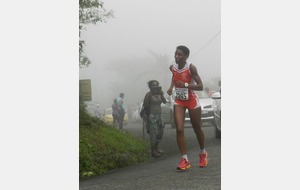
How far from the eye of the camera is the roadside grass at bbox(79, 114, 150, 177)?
8.24 m

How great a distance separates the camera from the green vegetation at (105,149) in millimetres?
8242

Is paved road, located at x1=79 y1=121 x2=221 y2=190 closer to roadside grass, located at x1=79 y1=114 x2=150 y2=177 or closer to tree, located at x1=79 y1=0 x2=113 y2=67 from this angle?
roadside grass, located at x1=79 y1=114 x2=150 y2=177

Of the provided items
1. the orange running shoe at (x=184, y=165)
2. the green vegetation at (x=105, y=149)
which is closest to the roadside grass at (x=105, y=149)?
the green vegetation at (x=105, y=149)

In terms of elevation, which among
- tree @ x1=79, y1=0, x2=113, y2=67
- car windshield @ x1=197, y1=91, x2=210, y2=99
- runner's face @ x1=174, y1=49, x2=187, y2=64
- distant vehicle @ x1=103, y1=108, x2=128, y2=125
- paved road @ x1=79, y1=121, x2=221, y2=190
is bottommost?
paved road @ x1=79, y1=121, x2=221, y2=190

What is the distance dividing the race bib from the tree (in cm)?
157

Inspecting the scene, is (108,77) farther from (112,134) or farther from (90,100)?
(112,134)

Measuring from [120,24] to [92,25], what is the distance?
20.9 inches

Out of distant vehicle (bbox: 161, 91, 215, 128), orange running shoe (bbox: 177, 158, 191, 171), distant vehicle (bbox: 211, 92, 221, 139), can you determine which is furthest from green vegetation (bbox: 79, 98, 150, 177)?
distant vehicle (bbox: 211, 92, 221, 139)

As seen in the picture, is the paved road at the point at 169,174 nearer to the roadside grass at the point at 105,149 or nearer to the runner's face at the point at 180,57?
the roadside grass at the point at 105,149

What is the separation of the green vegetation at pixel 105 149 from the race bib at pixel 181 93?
1299mm

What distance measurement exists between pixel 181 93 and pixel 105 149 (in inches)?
89.0

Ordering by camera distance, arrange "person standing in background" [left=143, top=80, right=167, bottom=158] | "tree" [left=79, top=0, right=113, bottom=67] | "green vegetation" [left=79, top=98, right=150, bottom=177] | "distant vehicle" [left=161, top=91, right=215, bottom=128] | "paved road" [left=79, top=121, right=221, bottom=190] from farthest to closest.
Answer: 1. "green vegetation" [left=79, top=98, right=150, bottom=177]
2. "tree" [left=79, top=0, right=113, bottom=67]
3. "person standing in background" [left=143, top=80, right=167, bottom=158]
4. "distant vehicle" [left=161, top=91, right=215, bottom=128]
5. "paved road" [left=79, top=121, right=221, bottom=190]

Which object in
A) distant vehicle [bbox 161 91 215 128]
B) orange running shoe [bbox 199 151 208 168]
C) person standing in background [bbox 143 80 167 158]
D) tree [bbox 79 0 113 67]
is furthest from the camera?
tree [bbox 79 0 113 67]

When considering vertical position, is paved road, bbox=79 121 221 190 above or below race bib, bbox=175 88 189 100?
below
